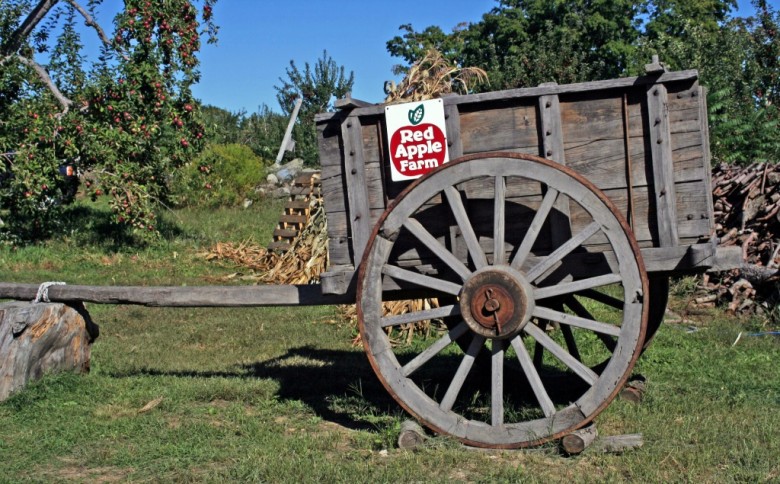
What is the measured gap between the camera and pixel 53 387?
634cm

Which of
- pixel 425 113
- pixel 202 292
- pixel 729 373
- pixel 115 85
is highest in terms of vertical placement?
pixel 115 85

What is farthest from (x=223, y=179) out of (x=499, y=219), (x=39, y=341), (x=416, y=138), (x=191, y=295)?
(x=499, y=219)

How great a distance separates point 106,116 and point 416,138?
9970 mm

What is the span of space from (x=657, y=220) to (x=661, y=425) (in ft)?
4.35

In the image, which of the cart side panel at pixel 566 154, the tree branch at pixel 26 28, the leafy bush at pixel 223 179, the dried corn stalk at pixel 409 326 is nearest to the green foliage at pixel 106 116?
the tree branch at pixel 26 28

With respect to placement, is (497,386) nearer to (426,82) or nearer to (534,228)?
(534,228)

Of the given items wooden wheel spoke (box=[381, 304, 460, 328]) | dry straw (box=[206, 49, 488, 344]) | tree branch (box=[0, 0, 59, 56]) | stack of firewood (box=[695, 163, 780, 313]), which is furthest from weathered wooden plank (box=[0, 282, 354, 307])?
tree branch (box=[0, 0, 59, 56])

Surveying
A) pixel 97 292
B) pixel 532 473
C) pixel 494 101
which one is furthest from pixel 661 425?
pixel 97 292

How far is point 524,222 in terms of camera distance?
496cm

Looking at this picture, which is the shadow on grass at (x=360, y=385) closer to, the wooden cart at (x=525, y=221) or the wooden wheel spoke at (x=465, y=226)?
the wooden cart at (x=525, y=221)

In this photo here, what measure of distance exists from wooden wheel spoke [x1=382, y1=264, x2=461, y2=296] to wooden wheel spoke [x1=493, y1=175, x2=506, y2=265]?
295 mm

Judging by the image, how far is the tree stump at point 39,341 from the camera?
6.21 m

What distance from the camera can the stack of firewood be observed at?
356 inches

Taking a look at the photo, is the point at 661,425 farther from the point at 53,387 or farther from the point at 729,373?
the point at 53,387
